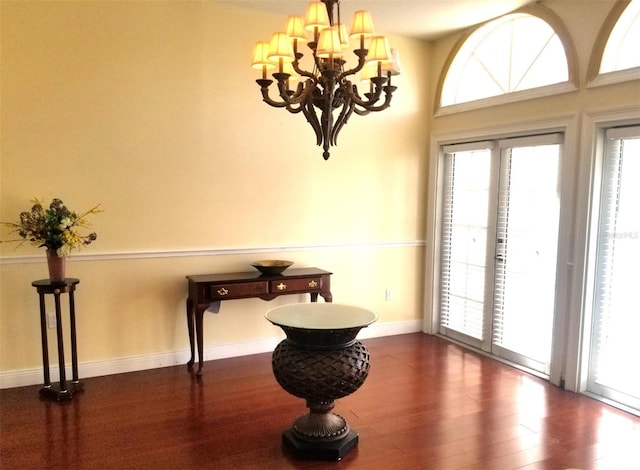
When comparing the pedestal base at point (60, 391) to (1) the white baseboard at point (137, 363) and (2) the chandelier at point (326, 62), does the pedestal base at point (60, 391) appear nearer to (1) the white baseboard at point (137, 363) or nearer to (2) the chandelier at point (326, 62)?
(1) the white baseboard at point (137, 363)

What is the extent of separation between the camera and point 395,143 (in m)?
4.96

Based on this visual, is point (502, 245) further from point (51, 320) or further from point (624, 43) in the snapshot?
point (51, 320)

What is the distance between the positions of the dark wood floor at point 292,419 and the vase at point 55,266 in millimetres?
878

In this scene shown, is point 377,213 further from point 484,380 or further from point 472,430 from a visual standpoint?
point 472,430

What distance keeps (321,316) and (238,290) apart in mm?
1216

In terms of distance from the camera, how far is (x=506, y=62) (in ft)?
14.0

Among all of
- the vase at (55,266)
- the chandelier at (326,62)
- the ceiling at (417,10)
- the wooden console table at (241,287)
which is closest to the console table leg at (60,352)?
the vase at (55,266)

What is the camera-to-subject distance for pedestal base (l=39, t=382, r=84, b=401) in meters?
3.39

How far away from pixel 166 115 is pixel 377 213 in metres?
2.25

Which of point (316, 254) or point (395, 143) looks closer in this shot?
→ point (316, 254)

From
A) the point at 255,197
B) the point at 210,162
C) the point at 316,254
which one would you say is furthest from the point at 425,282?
the point at 210,162

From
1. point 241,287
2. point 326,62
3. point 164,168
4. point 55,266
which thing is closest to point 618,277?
point 326,62

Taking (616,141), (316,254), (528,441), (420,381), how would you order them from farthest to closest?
(316,254) → (420,381) → (616,141) → (528,441)

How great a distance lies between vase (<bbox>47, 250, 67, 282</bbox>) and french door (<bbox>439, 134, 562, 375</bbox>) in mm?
3554
